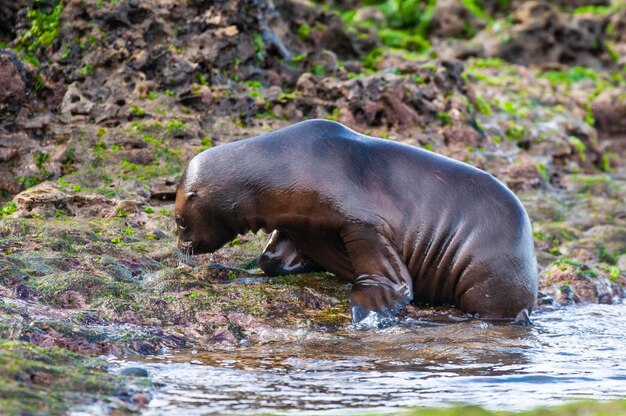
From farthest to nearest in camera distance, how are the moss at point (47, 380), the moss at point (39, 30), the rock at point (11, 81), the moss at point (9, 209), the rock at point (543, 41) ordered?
1. the rock at point (543, 41)
2. the moss at point (39, 30)
3. the rock at point (11, 81)
4. the moss at point (9, 209)
5. the moss at point (47, 380)

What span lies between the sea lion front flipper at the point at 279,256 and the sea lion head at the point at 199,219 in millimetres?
319

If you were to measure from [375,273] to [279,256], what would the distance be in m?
0.91

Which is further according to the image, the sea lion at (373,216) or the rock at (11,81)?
the rock at (11,81)

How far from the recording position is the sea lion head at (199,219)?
820cm

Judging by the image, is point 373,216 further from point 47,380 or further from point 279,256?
point 47,380

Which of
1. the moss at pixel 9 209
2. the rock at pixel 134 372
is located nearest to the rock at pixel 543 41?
the moss at pixel 9 209

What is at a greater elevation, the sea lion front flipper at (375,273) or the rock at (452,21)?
the rock at (452,21)

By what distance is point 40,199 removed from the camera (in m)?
9.18

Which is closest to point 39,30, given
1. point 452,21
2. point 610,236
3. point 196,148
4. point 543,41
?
point 196,148

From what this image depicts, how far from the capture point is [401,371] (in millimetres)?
6312

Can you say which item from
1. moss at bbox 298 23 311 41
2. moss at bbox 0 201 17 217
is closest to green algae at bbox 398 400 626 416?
moss at bbox 0 201 17 217

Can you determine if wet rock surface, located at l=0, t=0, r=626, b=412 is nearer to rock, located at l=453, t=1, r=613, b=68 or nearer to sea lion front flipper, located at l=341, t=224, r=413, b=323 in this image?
sea lion front flipper, located at l=341, t=224, r=413, b=323

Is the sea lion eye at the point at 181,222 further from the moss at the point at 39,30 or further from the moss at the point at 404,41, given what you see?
the moss at the point at 404,41

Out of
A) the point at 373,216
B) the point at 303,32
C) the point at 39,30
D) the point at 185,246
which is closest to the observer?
the point at 373,216
